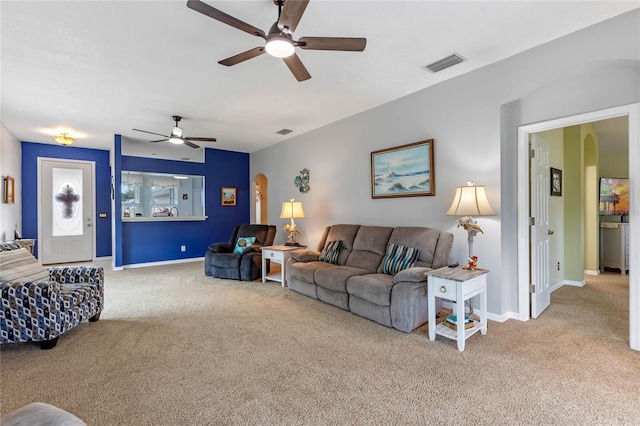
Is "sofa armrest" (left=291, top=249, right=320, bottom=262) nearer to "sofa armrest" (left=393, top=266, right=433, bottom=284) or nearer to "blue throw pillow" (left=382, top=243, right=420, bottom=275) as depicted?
"blue throw pillow" (left=382, top=243, right=420, bottom=275)

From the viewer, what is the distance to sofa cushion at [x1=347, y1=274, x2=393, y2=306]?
116 inches

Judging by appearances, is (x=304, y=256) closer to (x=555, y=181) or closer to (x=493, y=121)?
(x=493, y=121)

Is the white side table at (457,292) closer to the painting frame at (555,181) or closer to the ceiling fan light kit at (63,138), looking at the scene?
the painting frame at (555,181)

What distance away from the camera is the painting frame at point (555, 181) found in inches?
145

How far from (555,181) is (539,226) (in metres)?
0.89

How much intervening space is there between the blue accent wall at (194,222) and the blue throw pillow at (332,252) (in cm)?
394

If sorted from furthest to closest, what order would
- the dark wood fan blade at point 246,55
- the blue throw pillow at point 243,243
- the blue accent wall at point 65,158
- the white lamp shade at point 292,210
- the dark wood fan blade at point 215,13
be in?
1. the blue accent wall at point 65,158
2. the blue throw pillow at point 243,243
3. the white lamp shade at point 292,210
4. the dark wood fan blade at point 246,55
5. the dark wood fan blade at point 215,13

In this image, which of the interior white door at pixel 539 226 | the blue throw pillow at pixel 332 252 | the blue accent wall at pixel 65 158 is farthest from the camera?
the blue accent wall at pixel 65 158

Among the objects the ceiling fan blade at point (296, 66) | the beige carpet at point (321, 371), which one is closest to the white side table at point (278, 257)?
the beige carpet at point (321, 371)

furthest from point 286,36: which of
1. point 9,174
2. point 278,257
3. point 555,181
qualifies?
point 9,174

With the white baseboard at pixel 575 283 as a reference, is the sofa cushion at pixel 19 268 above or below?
above

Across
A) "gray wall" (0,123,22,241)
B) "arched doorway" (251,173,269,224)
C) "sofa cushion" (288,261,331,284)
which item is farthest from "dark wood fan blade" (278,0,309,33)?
"arched doorway" (251,173,269,224)

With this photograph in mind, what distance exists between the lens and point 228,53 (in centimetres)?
287

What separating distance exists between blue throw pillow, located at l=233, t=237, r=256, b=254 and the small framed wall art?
4.56 meters
